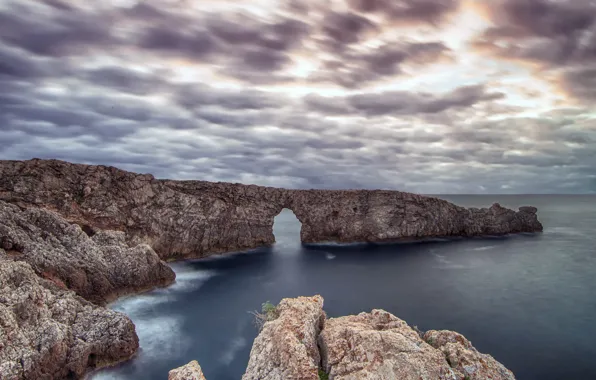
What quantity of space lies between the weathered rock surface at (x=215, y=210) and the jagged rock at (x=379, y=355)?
90.5ft

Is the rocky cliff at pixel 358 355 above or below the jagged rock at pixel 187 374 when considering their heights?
above

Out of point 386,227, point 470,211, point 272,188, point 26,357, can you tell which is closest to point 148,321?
point 26,357

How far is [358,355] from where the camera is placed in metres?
11.3

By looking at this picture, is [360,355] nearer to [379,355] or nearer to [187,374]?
[379,355]

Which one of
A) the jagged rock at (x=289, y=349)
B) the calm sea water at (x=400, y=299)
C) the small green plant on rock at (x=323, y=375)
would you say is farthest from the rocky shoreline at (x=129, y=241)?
the calm sea water at (x=400, y=299)

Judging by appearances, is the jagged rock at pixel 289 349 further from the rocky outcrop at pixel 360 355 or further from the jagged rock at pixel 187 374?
the jagged rock at pixel 187 374

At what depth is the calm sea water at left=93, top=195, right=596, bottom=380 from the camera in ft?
79.4

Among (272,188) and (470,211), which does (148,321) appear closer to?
(272,188)

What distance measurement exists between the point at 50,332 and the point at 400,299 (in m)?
28.5

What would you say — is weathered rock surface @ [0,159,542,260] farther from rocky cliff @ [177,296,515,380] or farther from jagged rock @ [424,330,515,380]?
jagged rock @ [424,330,515,380]

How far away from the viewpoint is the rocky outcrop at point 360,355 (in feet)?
34.9

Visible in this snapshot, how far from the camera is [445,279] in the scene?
4522cm

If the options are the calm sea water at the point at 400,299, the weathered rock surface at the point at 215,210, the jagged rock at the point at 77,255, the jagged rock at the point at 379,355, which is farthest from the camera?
the weathered rock surface at the point at 215,210

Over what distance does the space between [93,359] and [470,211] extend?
73.1 meters
